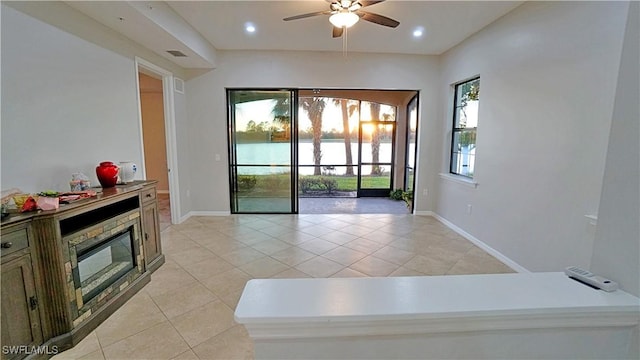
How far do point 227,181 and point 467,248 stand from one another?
4.14 m

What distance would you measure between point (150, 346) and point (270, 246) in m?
1.98

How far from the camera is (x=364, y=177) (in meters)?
7.63

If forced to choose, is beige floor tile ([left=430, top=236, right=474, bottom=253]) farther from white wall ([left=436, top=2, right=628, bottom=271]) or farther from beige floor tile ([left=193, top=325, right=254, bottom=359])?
beige floor tile ([left=193, top=325, right=254, bottom=359])

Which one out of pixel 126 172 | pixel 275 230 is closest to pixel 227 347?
pixel 126 172

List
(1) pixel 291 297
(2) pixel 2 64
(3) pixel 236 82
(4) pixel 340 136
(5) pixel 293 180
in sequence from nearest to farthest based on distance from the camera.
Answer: (1) pixel 291 297
(2) pixel 2 64
(3) pixel 236 82
(5) pixel 293 180
(4) pixel 340 136

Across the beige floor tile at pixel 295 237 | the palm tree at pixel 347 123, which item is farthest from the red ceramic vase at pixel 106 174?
the palm tree at pixel 347 123

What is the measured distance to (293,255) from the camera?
362 cm

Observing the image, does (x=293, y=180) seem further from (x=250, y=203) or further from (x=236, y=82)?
(x=236, y=82)

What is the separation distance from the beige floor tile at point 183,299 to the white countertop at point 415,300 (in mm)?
1996

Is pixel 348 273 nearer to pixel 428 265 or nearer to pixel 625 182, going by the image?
pixel 428 265

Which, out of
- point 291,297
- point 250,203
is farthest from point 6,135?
point 250,203

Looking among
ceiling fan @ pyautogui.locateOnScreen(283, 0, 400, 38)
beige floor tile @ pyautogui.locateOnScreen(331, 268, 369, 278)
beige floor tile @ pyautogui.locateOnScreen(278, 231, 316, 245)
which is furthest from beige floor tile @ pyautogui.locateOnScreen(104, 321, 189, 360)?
ceiling fan @ pyautogui.locateOnScreen(283, 0, 400, 38)

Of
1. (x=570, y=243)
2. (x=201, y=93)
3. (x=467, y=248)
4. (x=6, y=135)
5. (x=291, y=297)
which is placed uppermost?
(x=201, y=93)

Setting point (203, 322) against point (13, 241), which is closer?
point (13, 241)
